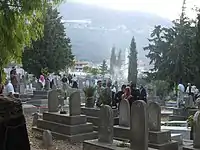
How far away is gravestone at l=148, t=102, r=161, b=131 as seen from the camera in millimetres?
9750

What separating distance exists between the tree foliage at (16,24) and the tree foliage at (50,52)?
28.6 meters

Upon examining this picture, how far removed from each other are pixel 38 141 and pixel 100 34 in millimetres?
164569

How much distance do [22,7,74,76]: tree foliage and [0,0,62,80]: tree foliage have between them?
28.6 m

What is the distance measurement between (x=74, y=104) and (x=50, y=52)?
25373mm

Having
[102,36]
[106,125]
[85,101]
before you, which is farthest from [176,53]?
[102,36]

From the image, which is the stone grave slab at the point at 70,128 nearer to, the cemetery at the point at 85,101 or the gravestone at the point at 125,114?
the cemetery at the point at 85,101

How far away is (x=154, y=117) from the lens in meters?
9.76

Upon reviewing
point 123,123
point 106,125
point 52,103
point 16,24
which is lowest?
point 123,123

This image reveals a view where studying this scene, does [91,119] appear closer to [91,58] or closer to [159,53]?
[159,53]

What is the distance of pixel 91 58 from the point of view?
458ft

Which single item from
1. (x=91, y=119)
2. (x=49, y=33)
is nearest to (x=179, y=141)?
(x=91, y=119)

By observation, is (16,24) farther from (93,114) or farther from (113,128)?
(93,114)

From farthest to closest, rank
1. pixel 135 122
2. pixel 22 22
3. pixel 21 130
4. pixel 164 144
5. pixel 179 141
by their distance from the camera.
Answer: pixel 179 141 → pixel 164 144 → pixel 135 122 → pixel 22 22 → pixel 21 130

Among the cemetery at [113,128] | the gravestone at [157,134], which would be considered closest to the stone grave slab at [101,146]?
the cemetery at [113,128]
